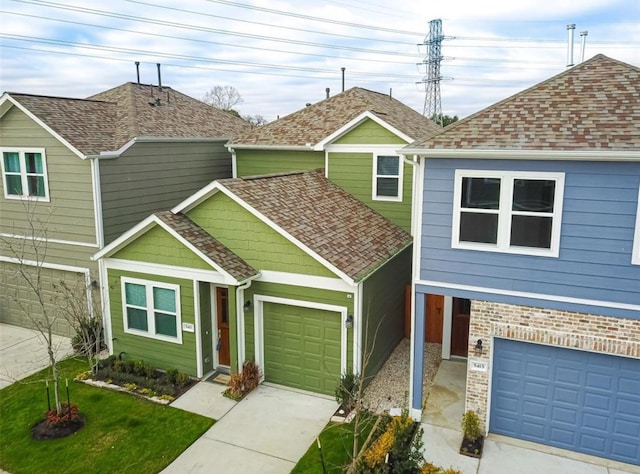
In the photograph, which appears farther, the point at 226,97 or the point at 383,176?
the point at 226,97

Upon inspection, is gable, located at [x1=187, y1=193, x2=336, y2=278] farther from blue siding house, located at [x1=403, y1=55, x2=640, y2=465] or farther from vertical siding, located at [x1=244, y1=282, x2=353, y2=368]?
blue siding house, located at [x1=403, y1=55, x2=640, y2=465]

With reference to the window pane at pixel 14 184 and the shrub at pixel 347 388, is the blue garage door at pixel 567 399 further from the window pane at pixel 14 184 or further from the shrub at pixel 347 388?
the window pane at pixel 14 184

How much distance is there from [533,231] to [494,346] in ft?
7.80

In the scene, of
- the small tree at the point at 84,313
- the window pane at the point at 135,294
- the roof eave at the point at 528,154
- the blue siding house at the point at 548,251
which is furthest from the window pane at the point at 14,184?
the blue siding house at the point at 548,251

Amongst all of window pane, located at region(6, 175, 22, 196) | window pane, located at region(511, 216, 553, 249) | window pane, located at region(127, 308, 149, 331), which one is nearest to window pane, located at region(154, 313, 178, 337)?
window pane, located at region(127, 308, 149, 331)

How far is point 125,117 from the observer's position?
16.6 meters

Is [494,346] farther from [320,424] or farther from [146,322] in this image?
[146,322]

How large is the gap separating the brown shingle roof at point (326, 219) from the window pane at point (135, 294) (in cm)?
362

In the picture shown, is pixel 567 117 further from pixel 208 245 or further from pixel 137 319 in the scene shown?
pixel 137 319

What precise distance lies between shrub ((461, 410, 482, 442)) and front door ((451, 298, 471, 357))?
3.50 meters

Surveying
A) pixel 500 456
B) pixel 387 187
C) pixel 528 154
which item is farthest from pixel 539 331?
pixel 387 187

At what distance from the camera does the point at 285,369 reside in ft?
39.5

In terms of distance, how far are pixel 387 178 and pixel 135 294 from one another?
8.08 metres

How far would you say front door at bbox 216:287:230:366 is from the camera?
12.5 metres
